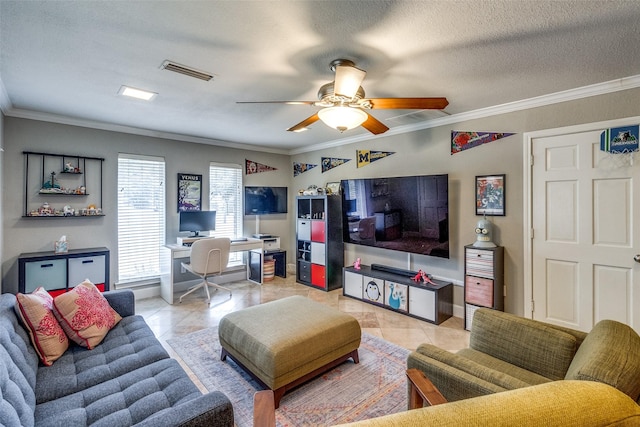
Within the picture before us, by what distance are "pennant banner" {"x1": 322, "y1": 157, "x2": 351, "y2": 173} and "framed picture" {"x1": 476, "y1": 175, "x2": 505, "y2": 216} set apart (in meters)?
2.15

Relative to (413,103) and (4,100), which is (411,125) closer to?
(413,103)

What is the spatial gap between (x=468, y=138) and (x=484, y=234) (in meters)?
1.12

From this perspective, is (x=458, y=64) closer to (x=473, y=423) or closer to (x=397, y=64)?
(x=397, y=64)

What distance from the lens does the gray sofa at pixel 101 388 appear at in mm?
1240

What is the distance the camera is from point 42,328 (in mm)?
1889

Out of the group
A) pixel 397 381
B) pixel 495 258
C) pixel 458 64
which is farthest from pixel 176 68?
pixel 495 258

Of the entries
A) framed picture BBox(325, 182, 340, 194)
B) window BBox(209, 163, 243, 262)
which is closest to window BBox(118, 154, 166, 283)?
window BBox(209, 163, 243, 262)

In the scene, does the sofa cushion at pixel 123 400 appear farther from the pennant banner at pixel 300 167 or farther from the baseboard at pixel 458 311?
the pennant banner at pixel 300 167

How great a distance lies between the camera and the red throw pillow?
6.68 feet

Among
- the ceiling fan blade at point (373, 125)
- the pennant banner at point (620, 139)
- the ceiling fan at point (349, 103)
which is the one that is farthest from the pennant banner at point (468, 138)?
the ceiling fan at point (349, 103)

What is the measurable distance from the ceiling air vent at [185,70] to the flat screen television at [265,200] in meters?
3.06

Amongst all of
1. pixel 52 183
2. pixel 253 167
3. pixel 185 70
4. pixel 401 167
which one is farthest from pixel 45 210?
pixel 401 167

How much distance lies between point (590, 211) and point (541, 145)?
29.6 inches

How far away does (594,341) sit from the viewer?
1370mm
